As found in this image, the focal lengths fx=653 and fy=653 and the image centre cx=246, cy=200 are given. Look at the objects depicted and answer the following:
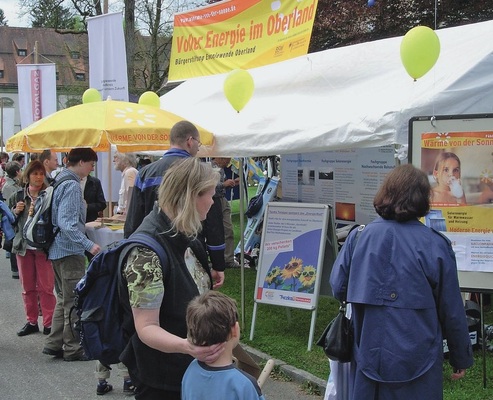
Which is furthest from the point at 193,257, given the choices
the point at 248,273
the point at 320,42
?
the point at 320,42

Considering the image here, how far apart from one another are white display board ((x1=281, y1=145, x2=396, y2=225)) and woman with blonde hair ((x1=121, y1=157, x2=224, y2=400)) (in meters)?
5.16

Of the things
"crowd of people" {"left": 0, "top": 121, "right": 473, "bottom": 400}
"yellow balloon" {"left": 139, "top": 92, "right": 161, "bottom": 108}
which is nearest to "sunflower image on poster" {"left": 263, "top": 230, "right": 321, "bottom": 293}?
"crowd of people" {"left": 0, "top": 121, "right": 473, "bottom": 400}

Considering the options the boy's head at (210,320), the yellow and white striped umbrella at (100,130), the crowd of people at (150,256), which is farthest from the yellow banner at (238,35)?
the boy's head at (210,320)

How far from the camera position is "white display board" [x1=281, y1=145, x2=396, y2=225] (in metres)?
7.72

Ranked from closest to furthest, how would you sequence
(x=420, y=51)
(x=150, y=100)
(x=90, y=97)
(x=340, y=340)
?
1. (x=340, y=340)
2. (x=420, y=51)
3. (x=150, y=100)
4. (x=90, y=97)

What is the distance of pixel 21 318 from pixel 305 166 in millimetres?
4086

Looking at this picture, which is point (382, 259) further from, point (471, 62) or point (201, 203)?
point (471, 62)

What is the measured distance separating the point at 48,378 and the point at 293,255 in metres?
2.59

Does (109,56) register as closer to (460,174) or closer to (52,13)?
(460,174)

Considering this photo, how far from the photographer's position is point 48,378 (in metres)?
5.89

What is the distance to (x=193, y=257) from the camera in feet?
9.56

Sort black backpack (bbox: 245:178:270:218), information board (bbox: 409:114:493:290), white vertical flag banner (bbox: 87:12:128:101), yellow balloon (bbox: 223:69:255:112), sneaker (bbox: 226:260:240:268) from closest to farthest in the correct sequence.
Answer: information board (bbox: 409:114:493:290) < yellow balloon (bbox: 223:69:255:112) < black backpack (bbox: 245:178:270:218) < sneaker (bbox: 226:260:240:268) < white vertical flag banner (bbox: 87:12:128:101)

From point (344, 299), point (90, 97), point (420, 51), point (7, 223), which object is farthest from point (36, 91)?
point (344, 299)

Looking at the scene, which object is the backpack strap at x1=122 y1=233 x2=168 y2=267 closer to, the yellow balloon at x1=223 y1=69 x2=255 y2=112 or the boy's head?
the boy's head
